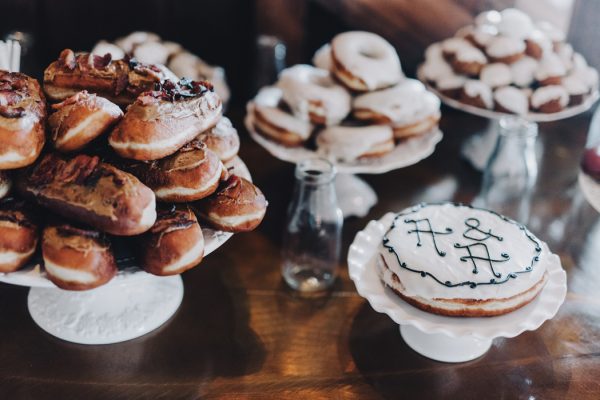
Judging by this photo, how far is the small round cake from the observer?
931mm

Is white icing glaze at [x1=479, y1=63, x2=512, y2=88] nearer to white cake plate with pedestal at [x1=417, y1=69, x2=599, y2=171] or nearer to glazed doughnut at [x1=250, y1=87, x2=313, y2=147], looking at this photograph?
white cake plate with pedestal at [x1=417, y1=69, x2=599, y2=171]

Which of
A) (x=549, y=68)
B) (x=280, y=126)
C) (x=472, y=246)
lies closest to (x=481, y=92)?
(x=549, y=68)

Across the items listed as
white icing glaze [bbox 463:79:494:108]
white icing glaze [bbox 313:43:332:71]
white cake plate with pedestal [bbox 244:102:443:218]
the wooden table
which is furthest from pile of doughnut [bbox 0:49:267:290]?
white icing glaze [bbox 463:79:494:108]

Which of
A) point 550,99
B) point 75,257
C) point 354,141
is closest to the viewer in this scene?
point 75,257

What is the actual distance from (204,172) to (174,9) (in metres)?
1.53

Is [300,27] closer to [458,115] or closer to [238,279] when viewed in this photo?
[458,115]

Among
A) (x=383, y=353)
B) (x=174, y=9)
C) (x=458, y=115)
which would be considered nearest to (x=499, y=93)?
(x=458, y=115)

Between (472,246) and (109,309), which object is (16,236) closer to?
(109,309)

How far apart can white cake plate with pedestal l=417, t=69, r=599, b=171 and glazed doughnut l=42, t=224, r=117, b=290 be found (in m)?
0.93

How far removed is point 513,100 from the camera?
145 cm

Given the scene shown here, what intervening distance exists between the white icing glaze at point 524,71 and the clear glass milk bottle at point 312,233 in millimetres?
594

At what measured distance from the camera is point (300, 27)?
2193 mm

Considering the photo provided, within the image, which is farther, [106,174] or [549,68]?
[549,68]

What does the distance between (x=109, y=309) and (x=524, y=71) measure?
1.03 meters
